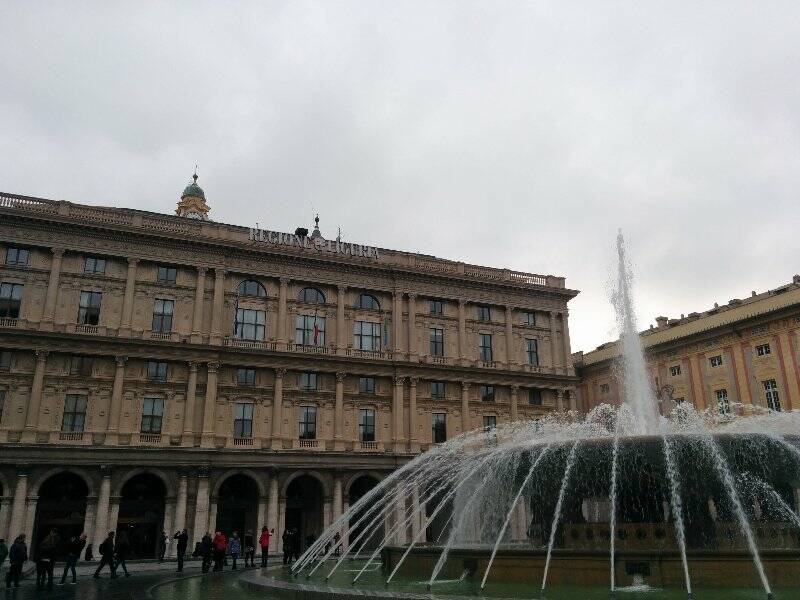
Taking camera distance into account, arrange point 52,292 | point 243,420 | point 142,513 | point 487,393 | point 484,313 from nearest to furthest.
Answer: point 142,513
point 52,292
point 243,420
point 487,393
point 484,313

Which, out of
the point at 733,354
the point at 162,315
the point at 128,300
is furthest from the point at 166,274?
the point at 733,354

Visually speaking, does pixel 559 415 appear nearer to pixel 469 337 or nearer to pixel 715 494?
pixel 469 337

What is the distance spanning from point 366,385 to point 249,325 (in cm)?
807

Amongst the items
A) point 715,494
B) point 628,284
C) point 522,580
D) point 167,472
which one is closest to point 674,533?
point 715,494

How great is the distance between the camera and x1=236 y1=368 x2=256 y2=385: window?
38156 millimetres

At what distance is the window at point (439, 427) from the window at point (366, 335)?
578 cm

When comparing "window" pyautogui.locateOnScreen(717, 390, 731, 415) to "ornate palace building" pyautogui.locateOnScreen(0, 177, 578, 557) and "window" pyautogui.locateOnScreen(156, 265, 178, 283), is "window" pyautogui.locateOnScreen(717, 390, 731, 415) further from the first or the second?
"window" pyautogui.locateOnScreen(156, 265, 178, 283)

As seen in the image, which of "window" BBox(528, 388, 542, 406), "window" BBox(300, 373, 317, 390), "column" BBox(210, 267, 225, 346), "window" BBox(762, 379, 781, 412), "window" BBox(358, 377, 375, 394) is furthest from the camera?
"window" BBox(528, 388, 542, 406)

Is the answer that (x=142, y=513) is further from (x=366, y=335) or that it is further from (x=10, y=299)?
(x=366, y=335)

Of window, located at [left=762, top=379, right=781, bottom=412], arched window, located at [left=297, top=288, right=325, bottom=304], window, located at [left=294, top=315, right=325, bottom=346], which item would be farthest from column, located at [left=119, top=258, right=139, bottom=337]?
window, located at [left=762, top=379, right=781, bottom=412]

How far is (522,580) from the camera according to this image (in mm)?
13500

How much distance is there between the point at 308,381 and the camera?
131 ft

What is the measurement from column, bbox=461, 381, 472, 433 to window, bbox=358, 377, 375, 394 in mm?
6152

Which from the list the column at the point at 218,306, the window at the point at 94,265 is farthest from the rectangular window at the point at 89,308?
the column at the point at 218,306
